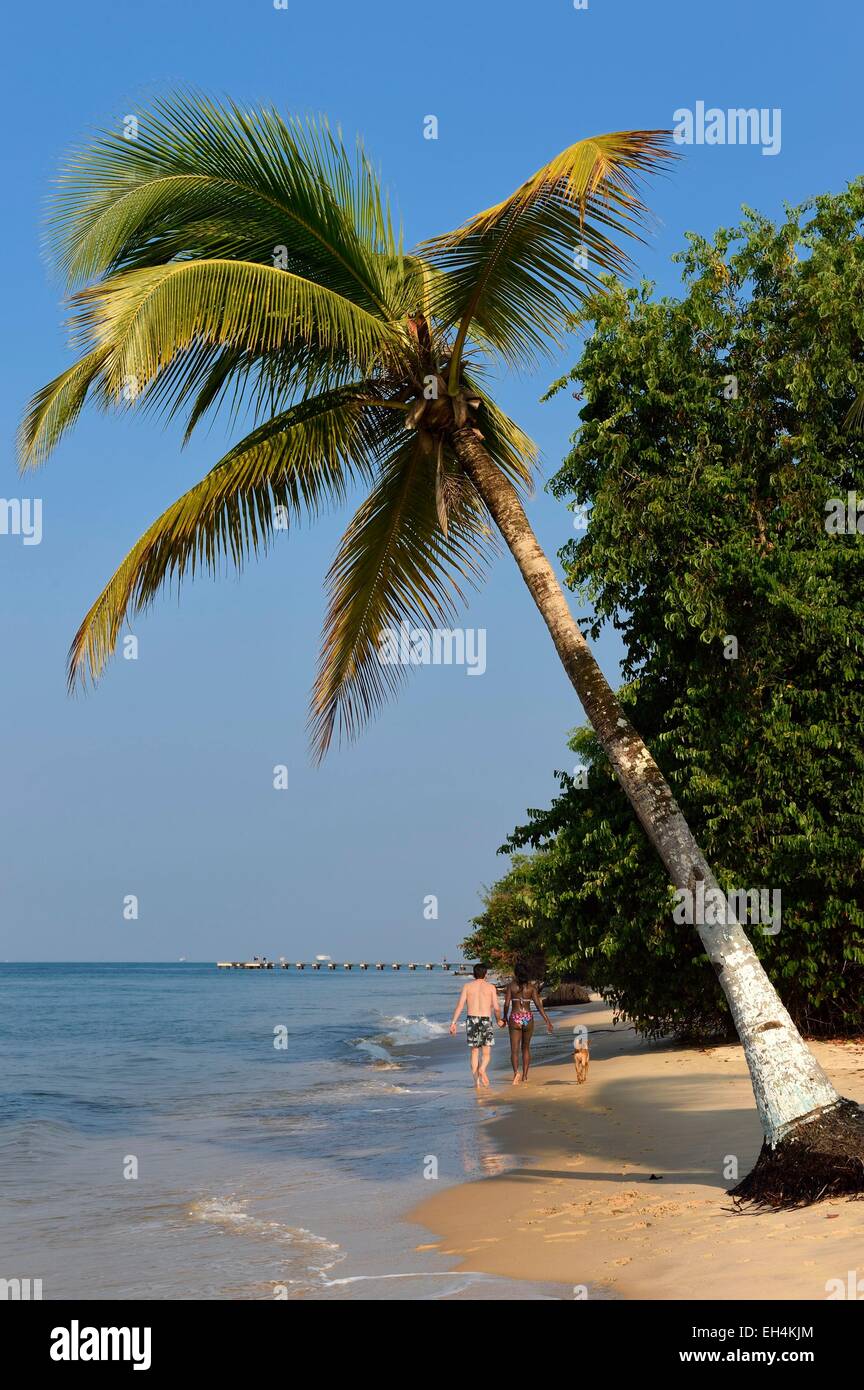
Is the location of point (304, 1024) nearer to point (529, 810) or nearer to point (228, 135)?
point (529, 810)

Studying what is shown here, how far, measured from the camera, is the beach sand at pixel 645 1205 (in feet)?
20.2

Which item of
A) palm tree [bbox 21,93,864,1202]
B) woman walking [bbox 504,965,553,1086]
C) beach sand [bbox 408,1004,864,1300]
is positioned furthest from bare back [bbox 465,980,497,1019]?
palm tree [bbox 21,93,864,1202]

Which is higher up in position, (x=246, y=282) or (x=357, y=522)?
(x=246, y=282)

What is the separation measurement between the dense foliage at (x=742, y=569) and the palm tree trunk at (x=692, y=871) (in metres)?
4.89

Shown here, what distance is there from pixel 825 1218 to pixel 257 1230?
453 cm

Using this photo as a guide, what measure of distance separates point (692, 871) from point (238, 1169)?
23.6 ft

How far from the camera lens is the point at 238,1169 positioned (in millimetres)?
12594

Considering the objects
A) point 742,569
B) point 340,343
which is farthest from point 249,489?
point 742,569

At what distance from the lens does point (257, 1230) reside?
9.20m

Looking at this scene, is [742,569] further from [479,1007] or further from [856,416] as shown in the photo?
[479,1007]

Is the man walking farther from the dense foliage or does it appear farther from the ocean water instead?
the dense foliage

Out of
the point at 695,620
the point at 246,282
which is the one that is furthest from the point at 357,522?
the point at 695,620

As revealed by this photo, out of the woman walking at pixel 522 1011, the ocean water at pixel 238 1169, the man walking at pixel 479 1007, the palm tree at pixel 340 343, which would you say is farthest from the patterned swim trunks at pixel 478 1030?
the palm tree at pixel 340 343

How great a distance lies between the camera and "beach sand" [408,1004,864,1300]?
20.2 feet
